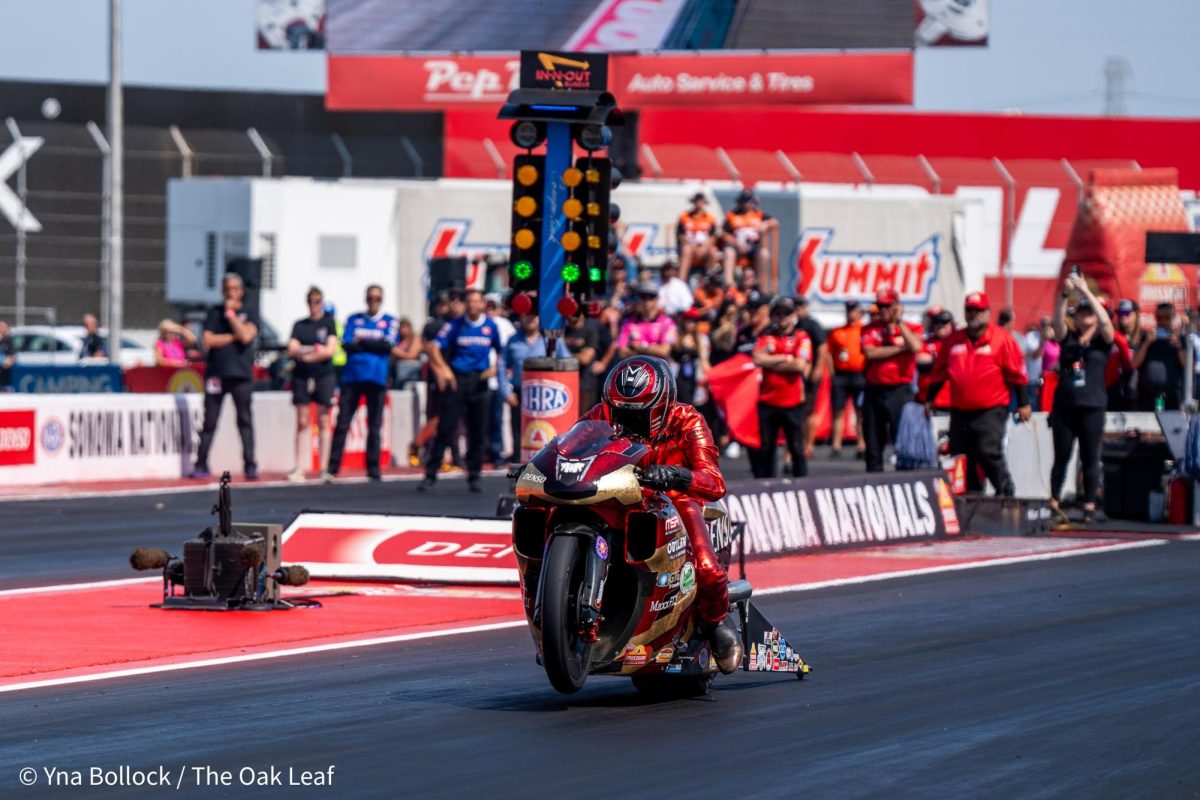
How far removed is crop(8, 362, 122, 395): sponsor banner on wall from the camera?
2711cm

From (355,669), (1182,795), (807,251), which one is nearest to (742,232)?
(807,251)

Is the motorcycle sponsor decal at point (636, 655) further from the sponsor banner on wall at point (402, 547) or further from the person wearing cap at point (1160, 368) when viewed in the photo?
the person wearing cap at point (1160, 368)

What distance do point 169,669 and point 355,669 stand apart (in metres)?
0.86

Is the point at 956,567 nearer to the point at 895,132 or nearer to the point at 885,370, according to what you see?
the point at 885,370

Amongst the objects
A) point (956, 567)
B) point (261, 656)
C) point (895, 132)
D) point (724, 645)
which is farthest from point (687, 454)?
point (895, 132)

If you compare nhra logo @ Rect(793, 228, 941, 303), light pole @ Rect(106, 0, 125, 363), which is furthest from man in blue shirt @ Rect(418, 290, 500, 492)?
nhra logo @ Rect(793, 228, 941, 303)

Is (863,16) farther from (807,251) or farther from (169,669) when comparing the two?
(169,669)

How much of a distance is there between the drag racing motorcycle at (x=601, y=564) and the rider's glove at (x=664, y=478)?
0.04 metres

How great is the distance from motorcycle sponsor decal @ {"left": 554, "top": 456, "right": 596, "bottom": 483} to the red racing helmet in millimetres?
524

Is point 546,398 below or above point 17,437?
above

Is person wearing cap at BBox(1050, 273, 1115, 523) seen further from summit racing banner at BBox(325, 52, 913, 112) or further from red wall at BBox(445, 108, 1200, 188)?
red wall at BBox(445, 108, 1200, 188)

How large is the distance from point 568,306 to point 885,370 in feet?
13.2

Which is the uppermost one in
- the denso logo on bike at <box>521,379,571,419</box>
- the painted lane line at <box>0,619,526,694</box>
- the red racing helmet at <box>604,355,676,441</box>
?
the red racing helmet at <box>604,355,676,441</box>

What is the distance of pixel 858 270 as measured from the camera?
37938mm
